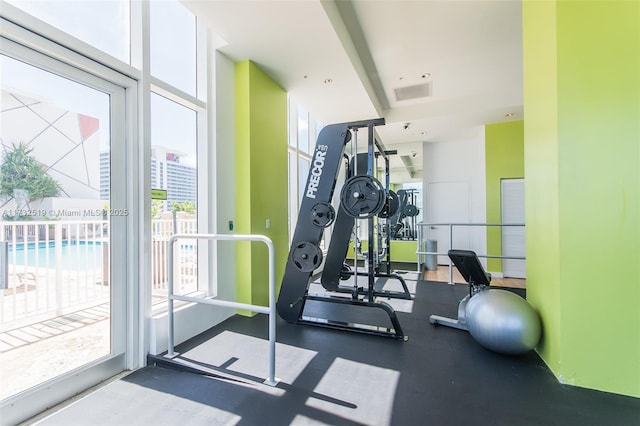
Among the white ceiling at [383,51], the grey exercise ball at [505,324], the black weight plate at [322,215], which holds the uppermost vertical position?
the white ceiling at [383,51]

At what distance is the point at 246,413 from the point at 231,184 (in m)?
2.53

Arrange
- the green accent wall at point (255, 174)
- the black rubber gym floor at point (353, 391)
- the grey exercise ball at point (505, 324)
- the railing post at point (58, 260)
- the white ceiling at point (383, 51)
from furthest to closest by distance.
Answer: the green accent wall at point (255, 174), the white ceiling at point (383, 51), the grey exercise ball at point (505, 324), the railing post at point (58, 260), the black rubber gym floor at point (353, 391)

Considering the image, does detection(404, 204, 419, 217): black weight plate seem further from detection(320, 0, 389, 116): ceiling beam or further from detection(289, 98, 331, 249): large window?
detection(320, 0, 389, 116): ceiling beam

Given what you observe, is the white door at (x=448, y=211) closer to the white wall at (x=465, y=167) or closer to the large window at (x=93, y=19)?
the white wall at (x=465, y=167)

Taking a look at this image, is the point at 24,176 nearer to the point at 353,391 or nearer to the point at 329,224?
the point at 329,224

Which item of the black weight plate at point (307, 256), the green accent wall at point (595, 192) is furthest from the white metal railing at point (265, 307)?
the green accent wall at point (595, 192)

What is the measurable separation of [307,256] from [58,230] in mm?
2140

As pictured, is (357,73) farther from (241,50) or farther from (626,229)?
(626,229)

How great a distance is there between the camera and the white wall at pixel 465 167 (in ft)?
21.7

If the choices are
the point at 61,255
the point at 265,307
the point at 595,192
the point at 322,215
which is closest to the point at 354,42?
the point at 322,215

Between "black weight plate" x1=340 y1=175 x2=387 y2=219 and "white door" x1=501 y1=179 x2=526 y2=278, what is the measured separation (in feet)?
14.8

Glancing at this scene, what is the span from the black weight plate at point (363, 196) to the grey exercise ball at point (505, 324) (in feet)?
4.48

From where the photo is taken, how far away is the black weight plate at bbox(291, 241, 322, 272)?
309cm

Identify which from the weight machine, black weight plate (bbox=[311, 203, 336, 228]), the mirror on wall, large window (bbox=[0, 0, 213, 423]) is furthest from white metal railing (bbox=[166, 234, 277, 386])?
the mirror on wall
